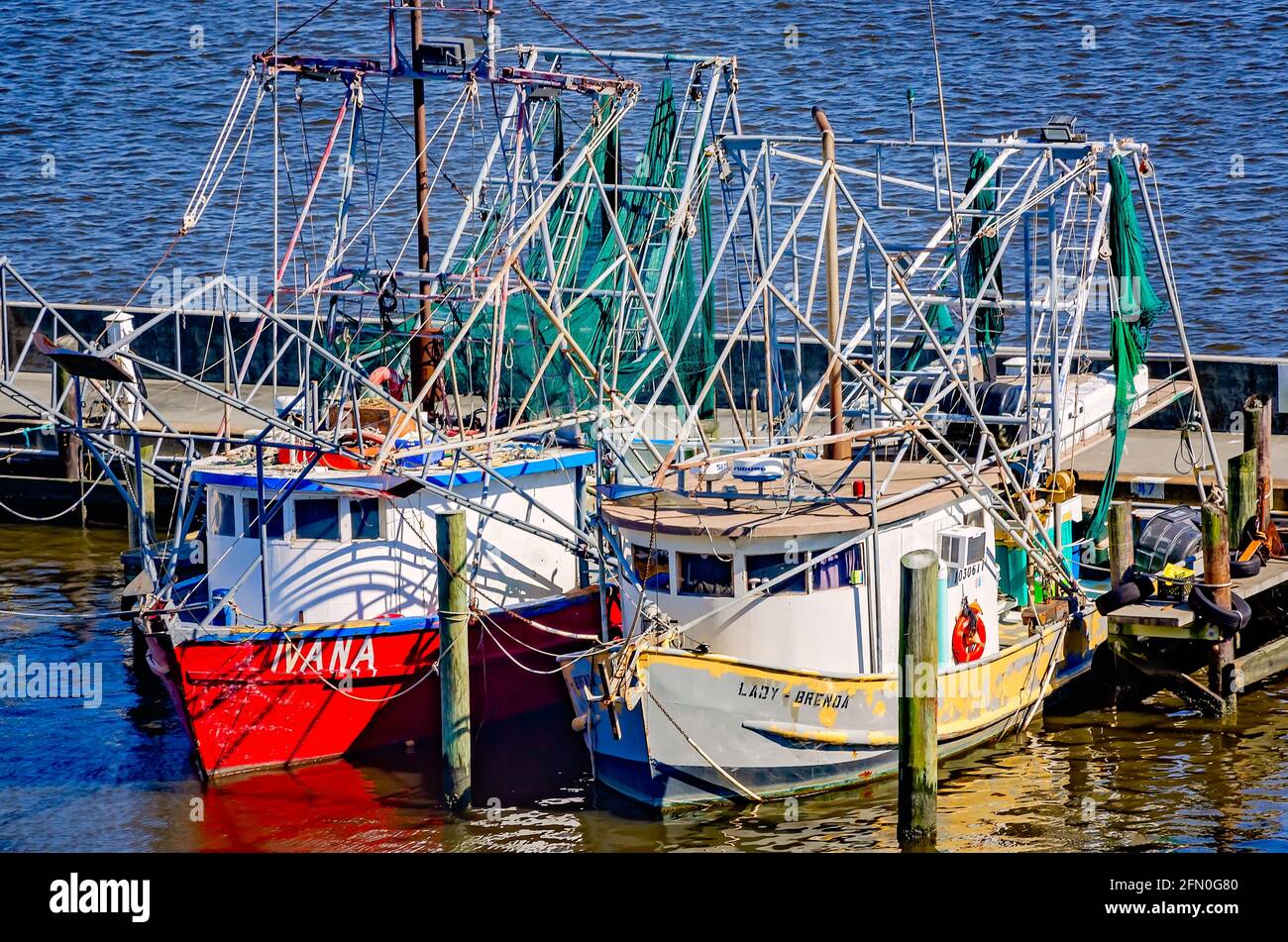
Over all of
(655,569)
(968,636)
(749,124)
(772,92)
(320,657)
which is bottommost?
(320,657)

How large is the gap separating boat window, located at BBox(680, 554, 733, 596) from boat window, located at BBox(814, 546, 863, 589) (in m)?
0.96

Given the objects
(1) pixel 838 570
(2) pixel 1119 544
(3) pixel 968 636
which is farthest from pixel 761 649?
(2) pixel 1119 544

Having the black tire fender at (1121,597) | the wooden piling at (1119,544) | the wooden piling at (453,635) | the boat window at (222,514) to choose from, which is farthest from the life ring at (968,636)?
the boat window at (222,514)

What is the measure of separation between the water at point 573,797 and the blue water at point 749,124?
0.13 ft

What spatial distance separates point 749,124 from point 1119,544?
89.2 ft

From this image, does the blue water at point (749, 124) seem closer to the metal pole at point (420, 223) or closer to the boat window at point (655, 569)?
the boat window at point (655, 569)

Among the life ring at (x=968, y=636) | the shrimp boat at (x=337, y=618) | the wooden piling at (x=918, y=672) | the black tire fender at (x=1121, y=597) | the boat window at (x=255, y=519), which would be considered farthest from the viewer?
the boat window at (x=255, y=519)

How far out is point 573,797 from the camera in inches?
878

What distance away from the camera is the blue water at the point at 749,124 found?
2138 cm

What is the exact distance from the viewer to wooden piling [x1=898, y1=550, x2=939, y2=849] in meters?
19.1

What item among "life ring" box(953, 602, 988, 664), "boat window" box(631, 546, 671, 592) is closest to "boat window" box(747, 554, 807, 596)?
"boat window" box(631, 546, 671, 592)

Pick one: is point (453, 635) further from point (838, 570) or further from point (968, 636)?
point (968, 636)

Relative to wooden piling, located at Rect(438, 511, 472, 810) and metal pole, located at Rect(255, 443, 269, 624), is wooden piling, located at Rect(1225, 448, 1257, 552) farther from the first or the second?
metal pole, located at Rect(255, 443, 269, 624)

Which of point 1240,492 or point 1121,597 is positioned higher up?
point 1240,492
